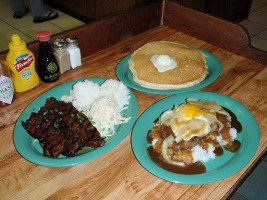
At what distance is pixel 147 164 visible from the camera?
1.09 metres

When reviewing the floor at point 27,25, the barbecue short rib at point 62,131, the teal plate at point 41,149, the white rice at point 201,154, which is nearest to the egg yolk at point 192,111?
the white rice at point 201,154

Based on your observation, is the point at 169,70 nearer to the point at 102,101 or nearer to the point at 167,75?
the point at 167,75

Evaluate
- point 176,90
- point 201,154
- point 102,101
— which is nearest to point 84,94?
point 102,101

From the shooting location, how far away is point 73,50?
1.66 meters

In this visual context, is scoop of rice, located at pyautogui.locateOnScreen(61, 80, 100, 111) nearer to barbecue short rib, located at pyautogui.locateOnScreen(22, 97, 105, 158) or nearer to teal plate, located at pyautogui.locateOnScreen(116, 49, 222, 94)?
barbecue short rib, located at pyautogui.locateOnScreen(22, 97, 105, 158)

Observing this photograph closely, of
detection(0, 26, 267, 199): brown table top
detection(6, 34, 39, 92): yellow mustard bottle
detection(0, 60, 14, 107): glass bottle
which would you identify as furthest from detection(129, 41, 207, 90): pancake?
detection(0, 60, 14, 107): glass bottle

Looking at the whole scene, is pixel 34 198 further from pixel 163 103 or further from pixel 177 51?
pixel 177 51

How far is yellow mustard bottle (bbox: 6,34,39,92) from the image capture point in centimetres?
142

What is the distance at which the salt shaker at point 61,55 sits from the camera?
5.16 feet

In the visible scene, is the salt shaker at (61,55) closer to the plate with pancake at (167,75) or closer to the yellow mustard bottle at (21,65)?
the yellow mustard bottle at (21,65)

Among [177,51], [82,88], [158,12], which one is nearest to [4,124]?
[82,88]

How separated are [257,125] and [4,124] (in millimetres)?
1213

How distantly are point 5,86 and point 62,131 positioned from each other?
43cm

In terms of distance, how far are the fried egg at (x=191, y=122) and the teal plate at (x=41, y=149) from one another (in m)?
0.21
